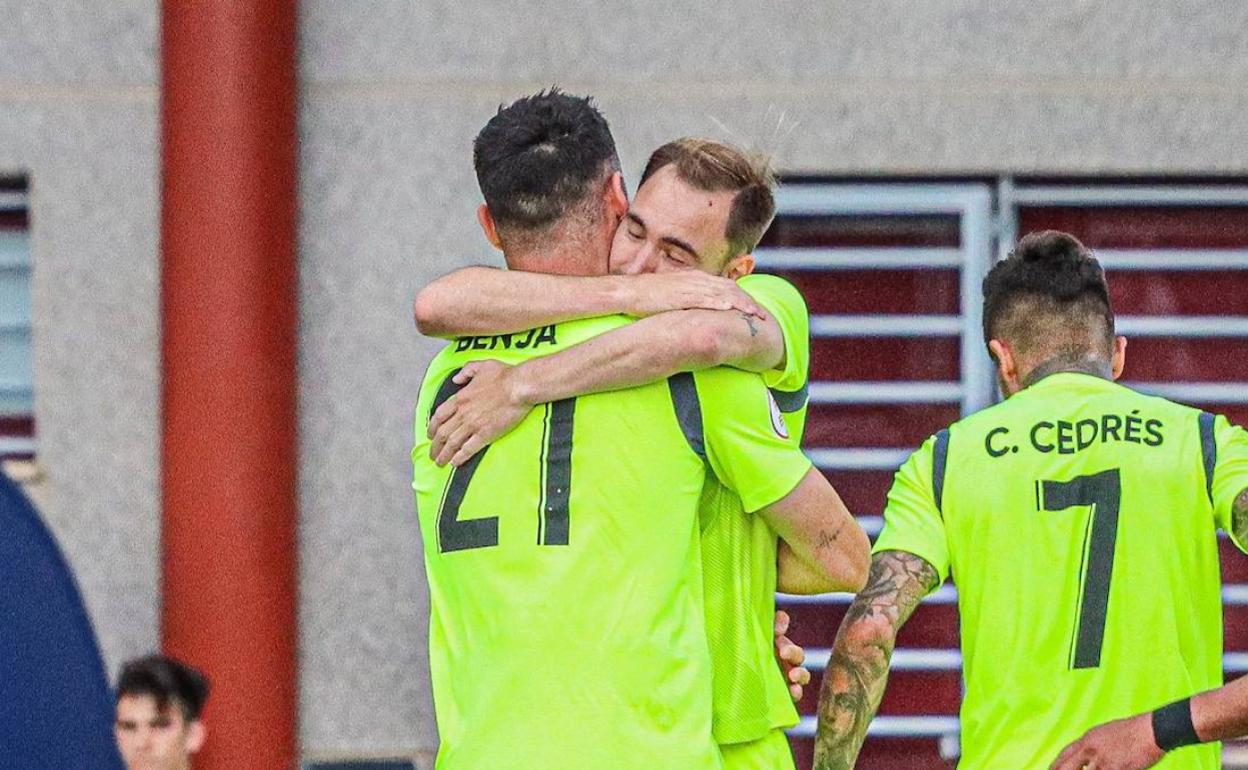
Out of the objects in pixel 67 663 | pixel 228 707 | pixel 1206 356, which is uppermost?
pixel 1206 356

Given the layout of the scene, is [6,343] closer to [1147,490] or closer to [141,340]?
[141,340]

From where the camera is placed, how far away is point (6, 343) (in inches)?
287

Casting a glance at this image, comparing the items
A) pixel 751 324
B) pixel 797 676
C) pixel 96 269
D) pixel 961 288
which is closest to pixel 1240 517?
pixel 797 676

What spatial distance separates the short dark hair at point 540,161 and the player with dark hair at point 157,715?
311 centimetres

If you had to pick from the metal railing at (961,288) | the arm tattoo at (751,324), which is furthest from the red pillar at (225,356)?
the arm tattoo at (751,324)

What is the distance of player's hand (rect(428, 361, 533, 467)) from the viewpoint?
333cm

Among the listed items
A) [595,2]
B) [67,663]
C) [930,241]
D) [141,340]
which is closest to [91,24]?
[141,340]

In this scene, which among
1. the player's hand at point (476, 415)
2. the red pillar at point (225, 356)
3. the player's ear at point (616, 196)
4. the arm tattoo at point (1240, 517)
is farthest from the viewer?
the red pillar at point (225, 356)

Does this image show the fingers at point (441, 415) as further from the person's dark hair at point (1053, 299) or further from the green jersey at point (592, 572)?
the person's dark hair at point (1053, 299)

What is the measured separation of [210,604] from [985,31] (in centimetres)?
315

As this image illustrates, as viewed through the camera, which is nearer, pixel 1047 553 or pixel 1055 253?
pixel 1047 553

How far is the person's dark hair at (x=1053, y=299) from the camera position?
14.6 feet

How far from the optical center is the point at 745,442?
10.9 feet

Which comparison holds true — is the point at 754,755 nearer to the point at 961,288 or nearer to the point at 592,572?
the point at 592,572
